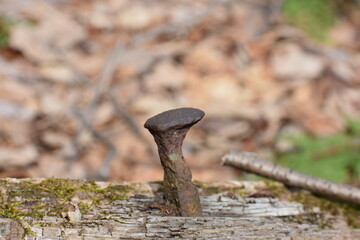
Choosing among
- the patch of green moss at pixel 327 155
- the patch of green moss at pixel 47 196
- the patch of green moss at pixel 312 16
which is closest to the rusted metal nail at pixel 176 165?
the patch of green moss at pixel 47 196

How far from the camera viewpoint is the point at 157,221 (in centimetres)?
189

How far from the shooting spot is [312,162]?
17.0 feet

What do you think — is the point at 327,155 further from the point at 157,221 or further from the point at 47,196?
the point at 47,196

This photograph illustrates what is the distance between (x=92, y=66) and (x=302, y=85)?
326cm

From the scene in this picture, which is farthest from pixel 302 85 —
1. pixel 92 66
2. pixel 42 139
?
pixel 42 139

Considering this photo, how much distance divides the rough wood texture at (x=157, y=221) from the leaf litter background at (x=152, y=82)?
9.16ft

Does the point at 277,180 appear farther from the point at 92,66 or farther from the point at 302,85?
the point at 92,66

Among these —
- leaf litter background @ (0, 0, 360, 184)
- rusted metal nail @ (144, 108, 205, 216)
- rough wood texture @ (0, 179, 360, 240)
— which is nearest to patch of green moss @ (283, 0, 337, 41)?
leaf litter background @ (0, 0, 360, 184)

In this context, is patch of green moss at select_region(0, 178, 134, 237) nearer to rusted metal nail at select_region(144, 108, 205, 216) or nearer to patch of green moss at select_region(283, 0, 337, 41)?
rusted metal nail at select_region(144, 108, 205, 216)

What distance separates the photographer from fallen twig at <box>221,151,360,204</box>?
7.43 feet

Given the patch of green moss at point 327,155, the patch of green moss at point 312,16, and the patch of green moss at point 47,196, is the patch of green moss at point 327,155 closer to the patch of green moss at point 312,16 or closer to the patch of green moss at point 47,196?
the patch of green moss at point 312,16

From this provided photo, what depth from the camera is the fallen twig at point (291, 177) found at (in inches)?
89.2

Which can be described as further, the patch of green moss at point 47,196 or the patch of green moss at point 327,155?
the patch of green moss at point 327,155

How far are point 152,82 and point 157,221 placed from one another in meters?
4.67
